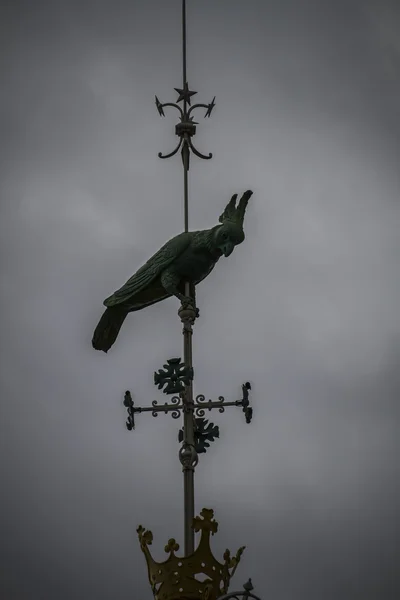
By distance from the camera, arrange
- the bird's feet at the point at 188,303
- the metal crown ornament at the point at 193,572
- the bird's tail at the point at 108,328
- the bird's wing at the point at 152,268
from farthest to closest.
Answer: the bird's tail at the point at 108,328
the bird's wing at the point at 152,268
the bird's feet at the point at 188,303
the metal crown ornament at the point at 193,572

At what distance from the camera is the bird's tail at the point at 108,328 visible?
→ 1236cm

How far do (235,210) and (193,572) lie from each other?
13.6 ft

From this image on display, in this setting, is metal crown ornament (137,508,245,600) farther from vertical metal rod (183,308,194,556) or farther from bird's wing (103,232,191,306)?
bird's wing (103,232,191,306)

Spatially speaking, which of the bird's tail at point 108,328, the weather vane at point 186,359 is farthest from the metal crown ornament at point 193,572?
the bird's tail at point 108,328

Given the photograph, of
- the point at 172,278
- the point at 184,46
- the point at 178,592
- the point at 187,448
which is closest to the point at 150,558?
the point at 178,592

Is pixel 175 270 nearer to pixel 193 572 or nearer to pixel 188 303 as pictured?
pixel 188 303

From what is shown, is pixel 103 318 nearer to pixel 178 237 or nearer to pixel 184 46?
pixel 178 237

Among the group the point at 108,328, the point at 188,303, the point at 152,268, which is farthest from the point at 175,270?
the point at 108,328

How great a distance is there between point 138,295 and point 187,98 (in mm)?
2907

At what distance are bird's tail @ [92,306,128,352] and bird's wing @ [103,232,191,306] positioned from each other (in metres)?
0.14

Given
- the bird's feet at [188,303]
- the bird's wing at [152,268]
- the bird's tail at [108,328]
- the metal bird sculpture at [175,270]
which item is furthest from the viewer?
the bird's tail at [108,328]

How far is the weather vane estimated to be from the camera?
9797 mm

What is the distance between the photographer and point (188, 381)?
1088 centimetres

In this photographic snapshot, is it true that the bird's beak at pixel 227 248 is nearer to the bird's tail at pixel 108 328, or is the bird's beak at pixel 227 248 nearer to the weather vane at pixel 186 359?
the weather vane at pixel 186 359
